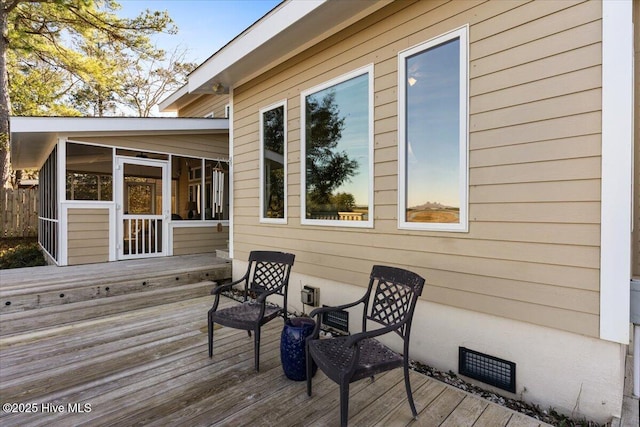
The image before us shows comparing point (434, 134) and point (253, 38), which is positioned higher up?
point (253, 38)

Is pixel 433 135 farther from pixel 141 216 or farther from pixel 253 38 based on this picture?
pixel 141 216

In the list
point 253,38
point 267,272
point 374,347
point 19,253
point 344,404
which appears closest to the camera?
point 344,404

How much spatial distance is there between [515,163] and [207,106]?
891 cm

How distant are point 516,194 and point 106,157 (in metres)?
6.31

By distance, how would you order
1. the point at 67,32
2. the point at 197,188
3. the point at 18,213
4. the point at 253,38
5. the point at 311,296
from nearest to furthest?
the point at 311,296, the point at 253,38, the point at 197,188, the point at 67,32, the point at 18,213

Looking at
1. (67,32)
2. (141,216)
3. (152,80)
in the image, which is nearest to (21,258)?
(141,216)

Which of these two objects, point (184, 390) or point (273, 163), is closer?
point (184, 390)

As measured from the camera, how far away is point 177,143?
651cm

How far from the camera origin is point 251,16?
10.9 metres

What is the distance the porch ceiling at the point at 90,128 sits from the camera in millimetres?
5016

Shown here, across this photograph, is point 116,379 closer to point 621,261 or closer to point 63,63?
point 621,261

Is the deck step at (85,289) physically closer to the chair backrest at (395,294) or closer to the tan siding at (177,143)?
the tan siding at (177,143)

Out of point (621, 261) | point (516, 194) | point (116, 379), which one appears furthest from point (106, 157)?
point (621, 261)

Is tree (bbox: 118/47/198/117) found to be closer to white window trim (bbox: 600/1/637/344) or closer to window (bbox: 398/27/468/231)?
window (bbox: 398/27/468/231)
